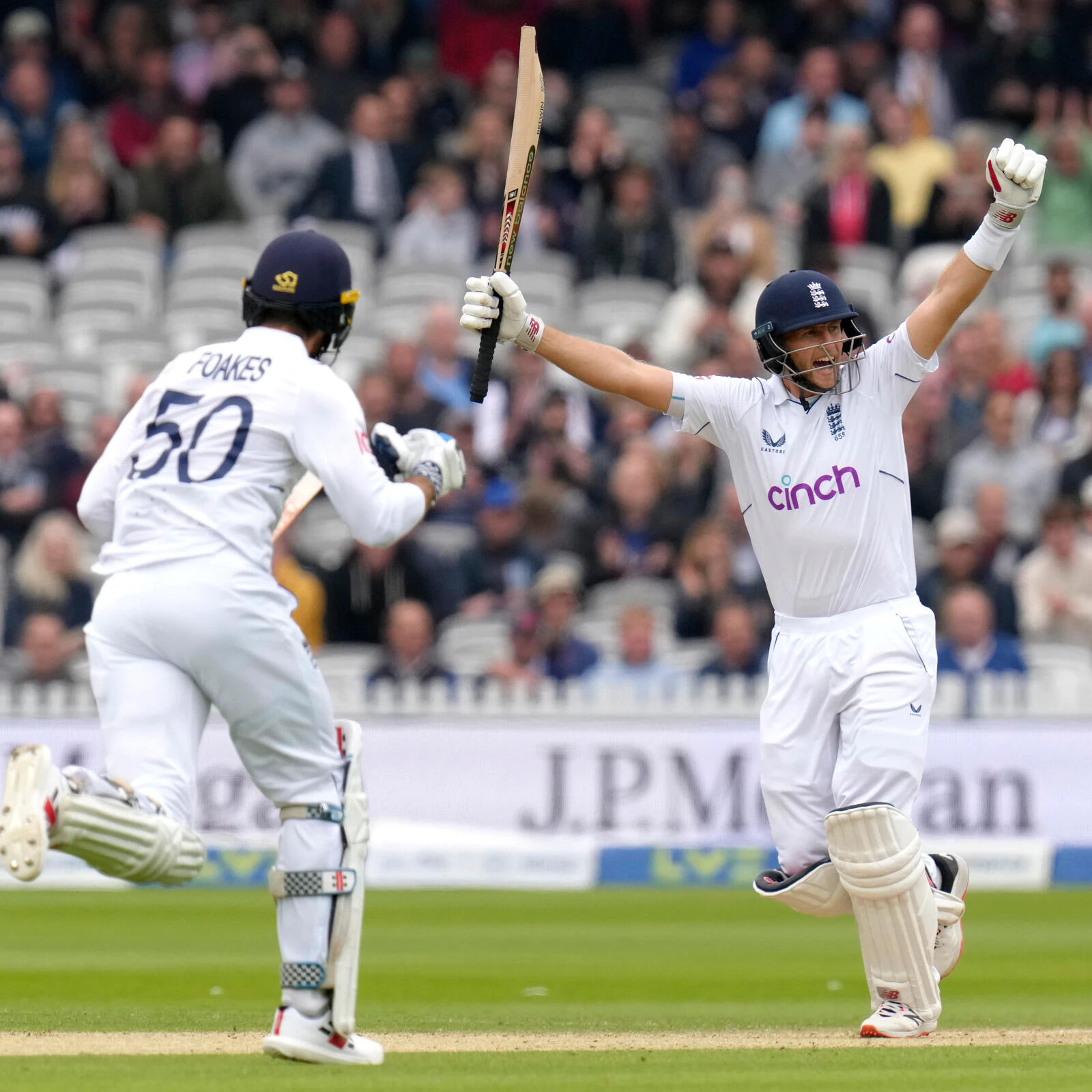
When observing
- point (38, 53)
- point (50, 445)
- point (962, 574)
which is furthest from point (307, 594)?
point (38, 53)

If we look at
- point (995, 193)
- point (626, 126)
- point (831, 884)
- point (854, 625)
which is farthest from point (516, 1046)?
point (626, 126)

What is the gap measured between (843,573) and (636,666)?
669 cm

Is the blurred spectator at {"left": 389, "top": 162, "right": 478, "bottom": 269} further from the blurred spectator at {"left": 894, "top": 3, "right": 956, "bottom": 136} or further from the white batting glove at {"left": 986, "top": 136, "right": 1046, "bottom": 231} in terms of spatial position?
the white batting glove at {"left": 986, "top": 136, "right": 1046, "bottom": 231}

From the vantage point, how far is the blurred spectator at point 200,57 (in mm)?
18328

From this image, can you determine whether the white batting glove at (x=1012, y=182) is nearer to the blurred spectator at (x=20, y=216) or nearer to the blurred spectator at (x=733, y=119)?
the blurred spectator at (x=733, y=119)

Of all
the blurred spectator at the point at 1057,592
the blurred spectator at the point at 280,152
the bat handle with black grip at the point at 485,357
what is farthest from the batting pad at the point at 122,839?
the blurred spectator at the point at 280,152

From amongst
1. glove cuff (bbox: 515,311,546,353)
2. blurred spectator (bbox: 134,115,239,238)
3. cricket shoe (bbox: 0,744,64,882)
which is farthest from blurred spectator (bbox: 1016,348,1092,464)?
cricket shoe (bbox: 0,744,64,882)

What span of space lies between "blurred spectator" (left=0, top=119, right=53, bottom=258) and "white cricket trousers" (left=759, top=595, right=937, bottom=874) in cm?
1172

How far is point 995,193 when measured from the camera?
6426 millimetres

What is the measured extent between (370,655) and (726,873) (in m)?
2.49

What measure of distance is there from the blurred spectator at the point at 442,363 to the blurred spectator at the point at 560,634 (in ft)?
6.73

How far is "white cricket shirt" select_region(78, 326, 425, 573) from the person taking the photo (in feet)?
18.2

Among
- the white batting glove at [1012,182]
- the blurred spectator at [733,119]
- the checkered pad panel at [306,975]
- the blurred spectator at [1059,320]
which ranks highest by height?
the blurred spectator at [733,119]

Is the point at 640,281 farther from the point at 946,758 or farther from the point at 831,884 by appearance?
the point at 831,884
